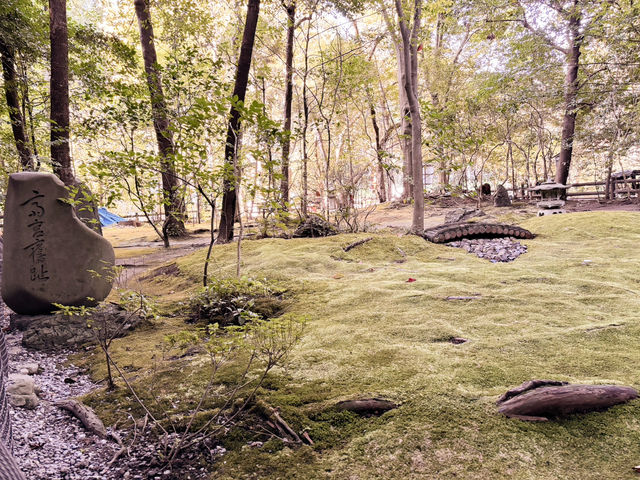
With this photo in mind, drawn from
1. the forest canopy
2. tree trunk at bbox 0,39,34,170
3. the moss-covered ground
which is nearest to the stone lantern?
the forest canopy

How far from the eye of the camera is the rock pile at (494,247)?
5.30m

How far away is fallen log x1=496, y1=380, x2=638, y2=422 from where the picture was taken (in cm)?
149

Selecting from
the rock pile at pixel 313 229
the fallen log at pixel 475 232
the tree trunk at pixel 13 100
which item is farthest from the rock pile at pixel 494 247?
the tree trunk at pixel 13 100

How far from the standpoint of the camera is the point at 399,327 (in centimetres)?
263

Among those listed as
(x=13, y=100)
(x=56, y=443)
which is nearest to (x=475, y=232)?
(x=56, y=443)

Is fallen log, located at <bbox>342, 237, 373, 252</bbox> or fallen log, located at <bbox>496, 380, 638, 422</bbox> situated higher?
fallen log, located at <bbox>342, 237, 373, 252</bbox>

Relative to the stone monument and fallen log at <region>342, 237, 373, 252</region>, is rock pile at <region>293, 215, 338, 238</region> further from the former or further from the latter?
the stone monument

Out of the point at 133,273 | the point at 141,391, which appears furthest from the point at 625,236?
the point at 133,273

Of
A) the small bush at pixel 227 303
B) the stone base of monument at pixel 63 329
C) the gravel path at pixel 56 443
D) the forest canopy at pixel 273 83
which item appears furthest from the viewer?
the forest canopy at pixel 273 83

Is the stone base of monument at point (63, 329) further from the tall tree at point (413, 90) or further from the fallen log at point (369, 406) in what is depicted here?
the tall tree at point (413, 90)

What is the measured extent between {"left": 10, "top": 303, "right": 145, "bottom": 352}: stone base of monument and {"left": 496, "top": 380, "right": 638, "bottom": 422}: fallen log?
280 centimetres

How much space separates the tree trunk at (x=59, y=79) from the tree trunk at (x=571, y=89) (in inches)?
429

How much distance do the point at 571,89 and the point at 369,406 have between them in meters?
12.2

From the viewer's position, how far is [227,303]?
3369 millimetres
